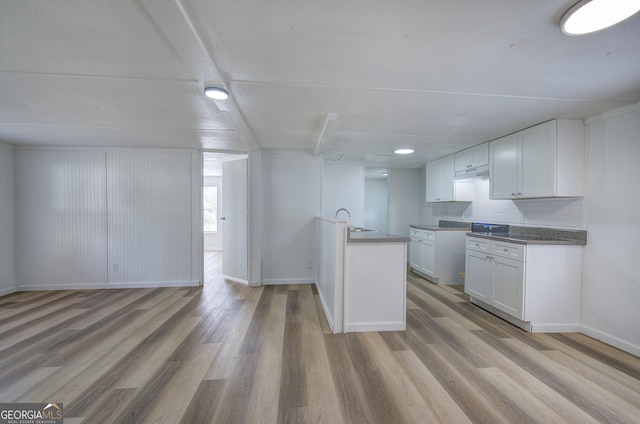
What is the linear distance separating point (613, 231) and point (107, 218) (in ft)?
21.3

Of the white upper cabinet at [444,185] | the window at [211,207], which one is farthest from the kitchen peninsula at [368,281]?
the window at [211,207]

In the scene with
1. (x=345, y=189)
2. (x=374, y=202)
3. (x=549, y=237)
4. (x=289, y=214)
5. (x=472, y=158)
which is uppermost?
(x=472, y=158)

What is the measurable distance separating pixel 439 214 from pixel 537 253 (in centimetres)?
279

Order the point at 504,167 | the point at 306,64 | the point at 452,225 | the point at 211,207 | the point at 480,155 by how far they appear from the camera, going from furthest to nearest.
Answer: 1. the point at 211,207
2. the point at 452,225
3. the point at 480,155
4. the point at 504,167
5. the point at 306,64

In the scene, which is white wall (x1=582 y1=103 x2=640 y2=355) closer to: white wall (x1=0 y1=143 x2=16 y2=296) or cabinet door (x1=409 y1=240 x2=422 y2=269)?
cabinet door (x1=409 y1=240 x2=422 y2=269)

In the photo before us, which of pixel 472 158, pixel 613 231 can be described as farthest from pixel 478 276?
pixel 472 158

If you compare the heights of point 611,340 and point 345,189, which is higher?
point 345,189

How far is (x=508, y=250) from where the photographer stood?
2916 millimetres

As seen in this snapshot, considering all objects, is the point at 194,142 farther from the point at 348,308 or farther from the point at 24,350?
the point at 348,308

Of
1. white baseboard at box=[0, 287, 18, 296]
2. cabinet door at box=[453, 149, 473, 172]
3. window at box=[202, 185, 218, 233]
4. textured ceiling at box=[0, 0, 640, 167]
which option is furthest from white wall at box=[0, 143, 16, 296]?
cabinet door at box=[453, 149, 473, 172]

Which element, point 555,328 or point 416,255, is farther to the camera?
point 416,255

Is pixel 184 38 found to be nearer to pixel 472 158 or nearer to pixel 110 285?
pixel 472 158

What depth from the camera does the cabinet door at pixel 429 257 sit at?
4.48 m

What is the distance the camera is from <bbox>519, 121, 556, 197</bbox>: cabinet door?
9.04 feet
